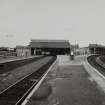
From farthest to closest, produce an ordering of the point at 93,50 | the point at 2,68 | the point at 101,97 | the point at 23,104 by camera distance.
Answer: the point at 93,50 < the point at 2,68 < the point at 101,97 < the point at 23,104

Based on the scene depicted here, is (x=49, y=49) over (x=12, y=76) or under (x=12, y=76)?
over

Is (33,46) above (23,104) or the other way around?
above

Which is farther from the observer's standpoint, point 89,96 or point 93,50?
point 93,50

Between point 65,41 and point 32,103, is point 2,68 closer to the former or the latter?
point 32,103

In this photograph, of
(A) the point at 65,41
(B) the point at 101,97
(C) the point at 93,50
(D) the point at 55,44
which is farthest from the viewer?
(A) the point at 65,41

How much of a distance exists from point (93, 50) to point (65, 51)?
44.0ft

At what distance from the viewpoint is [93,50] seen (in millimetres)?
79875

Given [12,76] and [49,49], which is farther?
[49,49]

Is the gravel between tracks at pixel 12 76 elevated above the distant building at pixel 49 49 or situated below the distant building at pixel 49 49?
below

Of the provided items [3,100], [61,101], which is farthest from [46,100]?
[3,100]

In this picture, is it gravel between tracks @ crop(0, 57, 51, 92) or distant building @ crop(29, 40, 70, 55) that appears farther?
distant building @ crop(29, 40, 70, 55)

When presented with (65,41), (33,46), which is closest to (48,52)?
(33,46)

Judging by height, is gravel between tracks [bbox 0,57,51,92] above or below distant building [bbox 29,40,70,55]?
below

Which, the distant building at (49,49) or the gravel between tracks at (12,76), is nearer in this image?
the gravel between tracks at (12,76)
